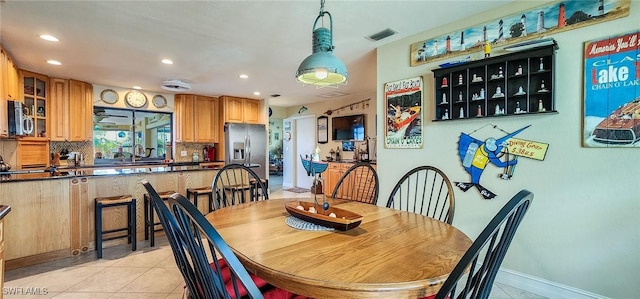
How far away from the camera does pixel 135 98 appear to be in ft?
17.9

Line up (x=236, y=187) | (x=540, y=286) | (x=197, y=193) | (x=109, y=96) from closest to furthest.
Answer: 1. (x=540, y=286)
2. (x=236, y=187)
3. (x=197, y=193)
4. (x=109, y=96)

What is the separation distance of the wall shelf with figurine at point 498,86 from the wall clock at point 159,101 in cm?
525

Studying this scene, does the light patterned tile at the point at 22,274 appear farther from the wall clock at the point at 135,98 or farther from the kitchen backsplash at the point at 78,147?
the wall clock at the point at 135,98

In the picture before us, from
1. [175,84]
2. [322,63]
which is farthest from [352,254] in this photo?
[175,84]

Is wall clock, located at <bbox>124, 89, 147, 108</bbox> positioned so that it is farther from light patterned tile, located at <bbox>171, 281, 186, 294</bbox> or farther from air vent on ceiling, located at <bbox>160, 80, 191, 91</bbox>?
light patterned tile, located at <bbox>171, 281, 186, 294</bbox>

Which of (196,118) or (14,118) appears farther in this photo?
(196,118)

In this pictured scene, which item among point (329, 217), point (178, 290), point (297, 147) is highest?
point (297, 147)

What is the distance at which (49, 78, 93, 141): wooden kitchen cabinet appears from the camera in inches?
177

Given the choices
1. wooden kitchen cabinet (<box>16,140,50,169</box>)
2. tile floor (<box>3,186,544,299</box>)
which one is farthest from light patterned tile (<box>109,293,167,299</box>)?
wooden kitchen cabinet (<box>16,140,50,169</box>)

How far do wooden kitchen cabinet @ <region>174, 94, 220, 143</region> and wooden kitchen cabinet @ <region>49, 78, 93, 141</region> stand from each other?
1.42m

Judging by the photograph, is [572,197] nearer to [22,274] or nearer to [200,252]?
[200,252]

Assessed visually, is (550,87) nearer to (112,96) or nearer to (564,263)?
(564,263)

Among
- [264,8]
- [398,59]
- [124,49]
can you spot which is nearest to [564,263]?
[398,59]

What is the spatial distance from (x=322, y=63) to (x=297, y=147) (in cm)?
616
